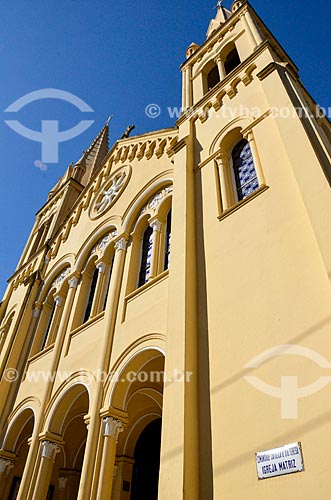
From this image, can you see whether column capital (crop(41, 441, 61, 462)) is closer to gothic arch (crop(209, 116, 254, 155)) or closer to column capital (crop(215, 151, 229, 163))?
column capital (crop(215, 151, 229, 163))

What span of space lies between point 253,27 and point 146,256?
7.10 metres

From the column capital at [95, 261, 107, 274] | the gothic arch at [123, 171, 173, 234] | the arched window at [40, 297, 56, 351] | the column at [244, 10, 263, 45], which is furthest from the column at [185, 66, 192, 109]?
the arched window at [40, 297, 56, 351]

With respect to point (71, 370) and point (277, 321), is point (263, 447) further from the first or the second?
point (71, 370)

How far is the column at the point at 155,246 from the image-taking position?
820 cm

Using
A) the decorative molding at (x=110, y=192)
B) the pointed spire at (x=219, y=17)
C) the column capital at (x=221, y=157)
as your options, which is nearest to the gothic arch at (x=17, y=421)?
the decorative molding at (x=110, y=192)

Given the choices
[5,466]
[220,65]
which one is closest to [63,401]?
[5,466]

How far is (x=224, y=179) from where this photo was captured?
25.1ft

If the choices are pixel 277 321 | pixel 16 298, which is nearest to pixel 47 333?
pixel 16 298

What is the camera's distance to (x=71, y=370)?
852 centimetres

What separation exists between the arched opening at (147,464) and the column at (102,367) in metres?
2.64

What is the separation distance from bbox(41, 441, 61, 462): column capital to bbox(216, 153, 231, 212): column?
5.84m

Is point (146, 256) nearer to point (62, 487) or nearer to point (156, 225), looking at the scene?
point (156, 225)

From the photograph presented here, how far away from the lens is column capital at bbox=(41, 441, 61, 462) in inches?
312

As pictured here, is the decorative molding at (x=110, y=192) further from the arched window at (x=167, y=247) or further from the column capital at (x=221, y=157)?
the column capital at (x=221, y=157)
